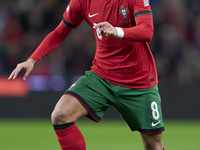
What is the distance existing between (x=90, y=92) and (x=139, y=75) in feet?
1.85

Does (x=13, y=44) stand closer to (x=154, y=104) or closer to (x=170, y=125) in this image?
(x=170, y=125)

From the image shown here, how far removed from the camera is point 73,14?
4777 millimetres

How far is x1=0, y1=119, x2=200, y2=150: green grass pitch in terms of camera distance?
7203 mm

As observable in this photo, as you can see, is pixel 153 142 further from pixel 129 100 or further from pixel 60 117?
pixel 60 117

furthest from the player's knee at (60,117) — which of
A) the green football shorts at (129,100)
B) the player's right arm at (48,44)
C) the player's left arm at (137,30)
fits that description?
the player's left arm at (137,30)

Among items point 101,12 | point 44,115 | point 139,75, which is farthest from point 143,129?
point 44,115

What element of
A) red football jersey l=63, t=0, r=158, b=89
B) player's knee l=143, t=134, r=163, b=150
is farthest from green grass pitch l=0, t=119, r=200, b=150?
red football jersey l=63, t=0, r=158, b=89

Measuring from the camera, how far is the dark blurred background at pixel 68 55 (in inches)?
402

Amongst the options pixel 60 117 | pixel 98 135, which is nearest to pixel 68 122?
pixel 60 117

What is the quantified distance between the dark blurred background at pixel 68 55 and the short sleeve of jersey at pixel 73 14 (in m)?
→ 5.37

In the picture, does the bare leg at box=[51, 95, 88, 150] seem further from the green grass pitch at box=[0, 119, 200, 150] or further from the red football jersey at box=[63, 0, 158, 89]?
the green grass pitch at box=[0, 119, 200, 150]

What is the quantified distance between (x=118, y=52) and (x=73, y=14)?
0.70m

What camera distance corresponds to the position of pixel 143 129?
15.1ft

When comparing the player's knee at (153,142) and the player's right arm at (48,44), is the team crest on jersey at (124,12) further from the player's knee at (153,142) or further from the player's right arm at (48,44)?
the player's knee at (153,142)
